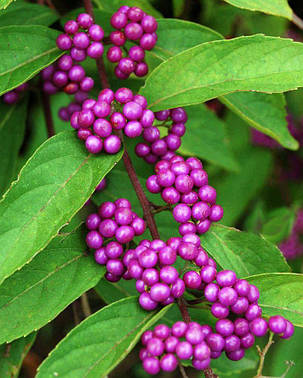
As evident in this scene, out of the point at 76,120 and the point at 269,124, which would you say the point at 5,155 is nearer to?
the point at 76,120

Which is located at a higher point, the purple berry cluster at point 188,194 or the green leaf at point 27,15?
the green leaf at point 27,15

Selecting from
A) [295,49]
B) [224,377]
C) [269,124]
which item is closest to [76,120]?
[295,49]

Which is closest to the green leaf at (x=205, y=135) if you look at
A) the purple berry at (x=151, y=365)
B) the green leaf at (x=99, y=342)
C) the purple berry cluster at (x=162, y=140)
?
the purple berry cluster at (x=162, y=140)

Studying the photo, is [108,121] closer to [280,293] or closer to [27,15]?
[280,293]

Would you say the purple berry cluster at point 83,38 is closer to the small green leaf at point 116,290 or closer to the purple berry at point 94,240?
the purple berry at point 94,240

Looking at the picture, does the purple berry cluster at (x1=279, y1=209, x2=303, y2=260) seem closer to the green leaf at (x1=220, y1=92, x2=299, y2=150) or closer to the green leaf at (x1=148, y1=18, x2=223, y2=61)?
the green leaf at (x1=220, y1=92, x2=299, y2=150)

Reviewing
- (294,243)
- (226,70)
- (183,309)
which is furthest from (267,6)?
(294,243)
